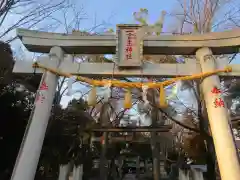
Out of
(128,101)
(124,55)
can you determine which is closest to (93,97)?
(128,101)

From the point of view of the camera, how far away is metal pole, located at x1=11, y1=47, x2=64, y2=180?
469 cm

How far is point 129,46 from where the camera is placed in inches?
225

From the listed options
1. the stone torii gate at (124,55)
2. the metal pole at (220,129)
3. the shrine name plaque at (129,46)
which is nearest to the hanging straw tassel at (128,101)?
the stone torii gate at (124,55)

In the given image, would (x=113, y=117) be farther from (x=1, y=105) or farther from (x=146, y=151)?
(x=1, y=105)

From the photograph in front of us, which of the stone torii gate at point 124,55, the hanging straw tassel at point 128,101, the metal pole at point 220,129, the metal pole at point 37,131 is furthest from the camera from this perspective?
the hanging straw tassel at point 128,101

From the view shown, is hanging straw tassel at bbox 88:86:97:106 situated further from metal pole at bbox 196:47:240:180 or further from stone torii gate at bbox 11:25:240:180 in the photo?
metal pole at bbox 196:47:240:180

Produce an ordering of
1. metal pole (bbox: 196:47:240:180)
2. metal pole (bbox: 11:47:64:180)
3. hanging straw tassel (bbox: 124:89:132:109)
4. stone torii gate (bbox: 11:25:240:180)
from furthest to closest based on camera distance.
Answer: hanging straw tassel (bbox: 124:89:132:109), stone torii gate (bbox: 11:25:240:180), metal pole (bbox: 11:47:64:180), metal pole (bbox: 196:47:240:180)

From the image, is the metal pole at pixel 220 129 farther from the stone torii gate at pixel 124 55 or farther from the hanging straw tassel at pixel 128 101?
the hanging straw tassel at pixel 128 101

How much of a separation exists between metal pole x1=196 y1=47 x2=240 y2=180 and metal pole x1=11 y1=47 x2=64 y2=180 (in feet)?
→ 11.6

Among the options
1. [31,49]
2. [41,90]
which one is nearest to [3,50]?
[31,49]

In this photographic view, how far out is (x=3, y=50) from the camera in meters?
7.08

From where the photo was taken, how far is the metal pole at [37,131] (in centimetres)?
469

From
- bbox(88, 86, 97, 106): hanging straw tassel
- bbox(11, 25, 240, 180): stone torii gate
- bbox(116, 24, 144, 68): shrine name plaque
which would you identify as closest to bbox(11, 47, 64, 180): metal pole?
bbox(11, 25, 240, 180): stone torii gate

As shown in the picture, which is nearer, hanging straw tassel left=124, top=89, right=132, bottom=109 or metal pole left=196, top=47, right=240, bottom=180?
metal pole left=196, top=47, right=240, bottom=180
